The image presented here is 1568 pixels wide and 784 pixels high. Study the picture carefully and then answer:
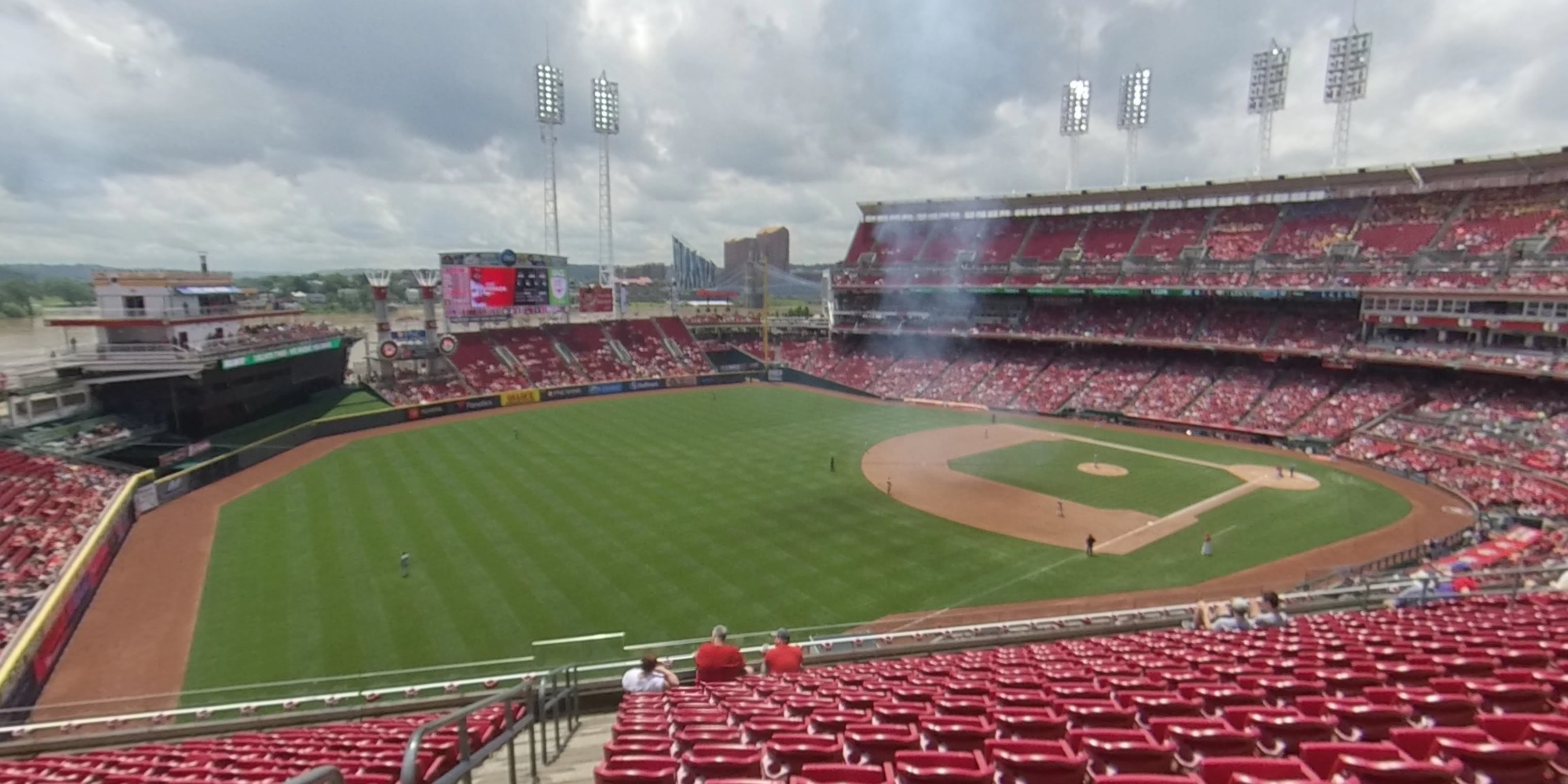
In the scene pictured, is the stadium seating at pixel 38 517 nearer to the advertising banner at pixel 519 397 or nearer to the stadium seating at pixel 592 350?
the advertising banner at pixel 519 397

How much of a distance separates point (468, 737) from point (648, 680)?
3.65 metres

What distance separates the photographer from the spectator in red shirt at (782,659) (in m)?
11.2

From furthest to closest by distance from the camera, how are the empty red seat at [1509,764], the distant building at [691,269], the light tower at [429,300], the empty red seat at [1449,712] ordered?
the distant building at [691,269] < the light tower at [429,300] < the empty red seat at [1449,712] < the empty red seat at [1509,764]

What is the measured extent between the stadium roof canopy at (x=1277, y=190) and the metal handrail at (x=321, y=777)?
180 feet

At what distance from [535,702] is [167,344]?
37.3 meters

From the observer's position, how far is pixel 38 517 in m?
22.8

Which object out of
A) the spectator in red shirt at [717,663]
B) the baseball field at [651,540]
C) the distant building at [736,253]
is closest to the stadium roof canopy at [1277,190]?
the baseball field at [651,540]

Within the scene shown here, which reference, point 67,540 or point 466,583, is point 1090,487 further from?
point 67,540

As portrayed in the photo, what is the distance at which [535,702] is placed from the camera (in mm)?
9328

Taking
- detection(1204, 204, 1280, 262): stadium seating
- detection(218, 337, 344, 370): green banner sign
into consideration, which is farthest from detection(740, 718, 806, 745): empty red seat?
detection(1204, 204, 1280, 262): stadium seating

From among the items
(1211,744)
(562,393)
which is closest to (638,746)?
(1211,744)

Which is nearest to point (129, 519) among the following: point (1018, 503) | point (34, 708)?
point (34, 708)

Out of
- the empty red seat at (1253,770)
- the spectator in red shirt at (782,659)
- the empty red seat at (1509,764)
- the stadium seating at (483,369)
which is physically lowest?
the spectator in red shirt at (782,659)

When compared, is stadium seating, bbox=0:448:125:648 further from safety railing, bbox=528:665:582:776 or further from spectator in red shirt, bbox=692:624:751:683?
spectator in red shirt, bbox=692:624:751:683
